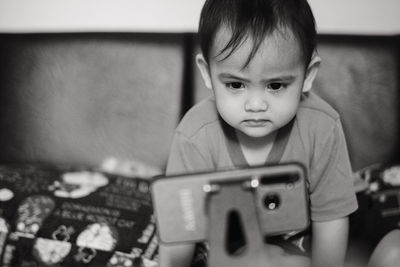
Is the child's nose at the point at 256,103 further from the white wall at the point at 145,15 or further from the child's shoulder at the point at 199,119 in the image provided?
the white wall at the point at 145,15

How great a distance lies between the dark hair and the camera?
0.67 meters

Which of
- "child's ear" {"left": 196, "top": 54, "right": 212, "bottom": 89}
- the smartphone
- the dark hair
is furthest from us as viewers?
"child's ear" {"left": 196, "top": 54, "right": 212, "bottom": 89}

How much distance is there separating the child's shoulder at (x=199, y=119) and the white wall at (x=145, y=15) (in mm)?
534

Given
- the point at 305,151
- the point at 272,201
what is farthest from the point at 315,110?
the point at 272,201

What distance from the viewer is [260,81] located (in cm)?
68

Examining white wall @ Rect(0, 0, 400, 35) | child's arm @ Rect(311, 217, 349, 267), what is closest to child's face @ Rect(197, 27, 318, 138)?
child's arm @ Rect(311, 217, 349, 267)

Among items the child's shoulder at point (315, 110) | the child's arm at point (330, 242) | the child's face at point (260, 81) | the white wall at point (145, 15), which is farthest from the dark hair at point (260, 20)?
the white wall at point (145, 15)

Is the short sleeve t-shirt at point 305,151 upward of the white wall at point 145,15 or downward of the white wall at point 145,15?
downward

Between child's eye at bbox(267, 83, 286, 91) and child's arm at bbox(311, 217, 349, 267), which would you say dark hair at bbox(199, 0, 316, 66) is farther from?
child's arm at bbox(311, 217, 349, 267)

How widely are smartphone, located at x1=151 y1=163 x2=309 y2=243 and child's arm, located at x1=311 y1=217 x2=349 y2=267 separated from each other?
291mm

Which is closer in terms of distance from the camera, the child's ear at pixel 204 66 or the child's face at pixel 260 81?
the child's face at pixel 260 81

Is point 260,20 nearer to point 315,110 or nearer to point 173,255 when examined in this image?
point 315,110

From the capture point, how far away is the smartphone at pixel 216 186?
486 mm

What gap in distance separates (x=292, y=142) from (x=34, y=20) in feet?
3.25
